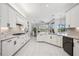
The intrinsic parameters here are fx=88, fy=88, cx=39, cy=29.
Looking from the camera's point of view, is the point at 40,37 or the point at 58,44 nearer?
the point at 58,44

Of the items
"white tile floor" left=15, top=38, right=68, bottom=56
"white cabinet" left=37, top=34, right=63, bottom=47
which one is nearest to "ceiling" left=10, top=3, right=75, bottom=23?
"white cabinet" left=37, top=34, right=63, bottom=47

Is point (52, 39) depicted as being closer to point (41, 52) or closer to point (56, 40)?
point (56, 40)

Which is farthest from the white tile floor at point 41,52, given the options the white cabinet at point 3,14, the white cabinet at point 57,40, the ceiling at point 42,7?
the ceiling at point 42,7

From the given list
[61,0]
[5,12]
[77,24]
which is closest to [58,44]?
[77,24]

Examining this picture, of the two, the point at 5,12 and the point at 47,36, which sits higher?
the point at 5,12

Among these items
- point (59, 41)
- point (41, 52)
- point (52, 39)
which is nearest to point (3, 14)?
point (41, 52)

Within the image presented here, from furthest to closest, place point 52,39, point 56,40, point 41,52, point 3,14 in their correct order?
point 52,39, point 56,40, point 41,52, point 3,14

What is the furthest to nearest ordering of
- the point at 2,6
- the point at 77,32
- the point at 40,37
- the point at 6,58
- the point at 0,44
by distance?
the point at 40,37 < the point at 77,32 < the point at 2,6 < the point at 0,44 < the point at 6,58

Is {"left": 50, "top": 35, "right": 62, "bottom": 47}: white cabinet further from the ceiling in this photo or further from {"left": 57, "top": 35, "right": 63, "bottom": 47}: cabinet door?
the ceiling

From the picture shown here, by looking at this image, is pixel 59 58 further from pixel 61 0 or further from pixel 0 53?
pixel 0 53

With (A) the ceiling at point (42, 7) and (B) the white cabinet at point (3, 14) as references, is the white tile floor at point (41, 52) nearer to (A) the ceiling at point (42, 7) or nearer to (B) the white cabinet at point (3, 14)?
(B) the white cabinet at point (3, 14)

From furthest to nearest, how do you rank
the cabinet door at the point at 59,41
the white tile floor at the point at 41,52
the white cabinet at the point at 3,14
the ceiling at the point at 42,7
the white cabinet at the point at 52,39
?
the white cabinet at the point at 52,39 → the cabinet door at the point at 59,41 → the ceiling at the point at 42,7 → the white tile floor at the point at 41,52 → the white cabinet at the point at 3,14

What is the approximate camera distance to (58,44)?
19.0ft

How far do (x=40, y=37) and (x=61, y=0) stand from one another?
6.19 metres
